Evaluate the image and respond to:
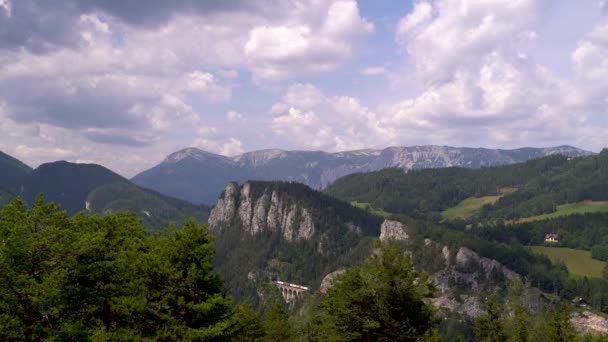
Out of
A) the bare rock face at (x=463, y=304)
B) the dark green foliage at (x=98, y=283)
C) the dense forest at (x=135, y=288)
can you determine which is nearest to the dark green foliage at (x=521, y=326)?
the dense forest at (x=135, y=288)

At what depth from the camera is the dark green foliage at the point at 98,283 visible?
22.2 m

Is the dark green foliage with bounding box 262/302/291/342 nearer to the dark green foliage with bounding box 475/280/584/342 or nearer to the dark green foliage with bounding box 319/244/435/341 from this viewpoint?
the dark green foliage with bounding box 475/280/584/342

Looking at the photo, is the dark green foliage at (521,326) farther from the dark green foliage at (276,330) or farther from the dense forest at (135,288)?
the dense forest at (135,288)

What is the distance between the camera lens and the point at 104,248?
90.0ft

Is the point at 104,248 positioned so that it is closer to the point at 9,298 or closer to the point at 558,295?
the point at 9,298

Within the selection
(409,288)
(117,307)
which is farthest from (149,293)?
(409,288)

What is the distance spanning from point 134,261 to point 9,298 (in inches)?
317

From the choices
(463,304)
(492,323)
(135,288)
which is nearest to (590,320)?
(463,304)

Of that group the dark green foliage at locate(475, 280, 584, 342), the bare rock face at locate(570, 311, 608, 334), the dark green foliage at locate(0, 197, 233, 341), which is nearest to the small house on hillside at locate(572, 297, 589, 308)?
the bare rock face at locate(570, 311, 608, 334)

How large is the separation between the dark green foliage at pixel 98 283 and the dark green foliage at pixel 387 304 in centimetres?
1024

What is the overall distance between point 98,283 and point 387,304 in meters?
21.0

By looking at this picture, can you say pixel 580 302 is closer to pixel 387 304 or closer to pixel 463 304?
pixel 463 304

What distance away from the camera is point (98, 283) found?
1095 inches

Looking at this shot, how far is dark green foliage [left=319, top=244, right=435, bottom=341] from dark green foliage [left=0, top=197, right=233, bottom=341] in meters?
10.2
